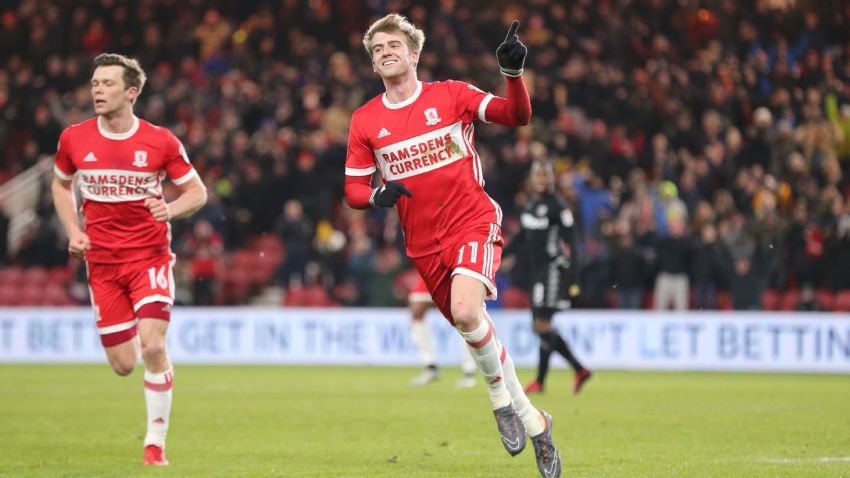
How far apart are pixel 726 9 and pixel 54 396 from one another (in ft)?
49.1

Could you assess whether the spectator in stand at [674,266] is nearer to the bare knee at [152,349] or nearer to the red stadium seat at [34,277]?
the red stadium seat at [34,277]

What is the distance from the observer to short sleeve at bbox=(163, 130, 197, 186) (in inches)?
372

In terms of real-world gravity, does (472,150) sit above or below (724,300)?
above

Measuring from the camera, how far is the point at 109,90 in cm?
923

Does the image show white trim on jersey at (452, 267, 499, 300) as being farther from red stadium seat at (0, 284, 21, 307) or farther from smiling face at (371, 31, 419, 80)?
red stadium seat at (0, 284, 21, 307)

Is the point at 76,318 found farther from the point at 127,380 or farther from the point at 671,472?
the point at 671,472

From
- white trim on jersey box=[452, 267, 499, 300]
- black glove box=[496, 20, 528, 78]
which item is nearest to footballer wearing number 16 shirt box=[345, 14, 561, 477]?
white trim on jersey box=[452, 267, 499, 300]

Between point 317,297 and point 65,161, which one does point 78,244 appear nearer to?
point 65,161

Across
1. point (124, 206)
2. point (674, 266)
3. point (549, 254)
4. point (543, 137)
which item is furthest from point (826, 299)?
point (124, 206)

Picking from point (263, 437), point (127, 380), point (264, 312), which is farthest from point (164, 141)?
point (264, 312)

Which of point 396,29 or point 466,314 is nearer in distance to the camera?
point 466,314

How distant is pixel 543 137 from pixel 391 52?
1542 cm

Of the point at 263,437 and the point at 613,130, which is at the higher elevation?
the point at 613,130

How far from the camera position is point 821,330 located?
20.3m
